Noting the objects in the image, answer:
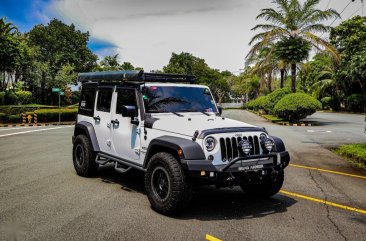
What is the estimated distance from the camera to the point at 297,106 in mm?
26906

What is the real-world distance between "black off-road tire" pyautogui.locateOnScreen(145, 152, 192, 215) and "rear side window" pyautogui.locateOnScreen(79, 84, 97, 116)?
2.91 m

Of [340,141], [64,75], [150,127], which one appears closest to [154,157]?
[150,127]

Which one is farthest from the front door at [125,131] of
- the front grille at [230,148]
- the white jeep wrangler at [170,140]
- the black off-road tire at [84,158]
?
the front grille at [230,148]

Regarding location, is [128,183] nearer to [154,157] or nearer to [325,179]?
[154,157]

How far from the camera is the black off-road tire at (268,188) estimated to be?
6.10m

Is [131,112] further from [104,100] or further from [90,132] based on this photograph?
[90,132]

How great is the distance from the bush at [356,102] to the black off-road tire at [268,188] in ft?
154

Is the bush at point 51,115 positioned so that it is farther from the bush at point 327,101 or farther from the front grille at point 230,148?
the bush at point 327,101

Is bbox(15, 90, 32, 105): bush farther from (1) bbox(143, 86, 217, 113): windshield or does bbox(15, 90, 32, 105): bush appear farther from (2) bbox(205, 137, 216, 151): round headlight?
(2) bbox(205, 137, 216, 151): round headlight

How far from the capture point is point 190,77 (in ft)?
23.8

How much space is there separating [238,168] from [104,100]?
3582mm

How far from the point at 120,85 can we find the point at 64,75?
52294 millimetres

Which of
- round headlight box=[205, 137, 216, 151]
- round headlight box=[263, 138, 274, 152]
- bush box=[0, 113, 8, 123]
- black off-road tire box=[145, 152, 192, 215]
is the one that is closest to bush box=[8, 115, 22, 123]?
bush box=[0, 113, 8, 123]

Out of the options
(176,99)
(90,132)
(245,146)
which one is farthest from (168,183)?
(90,132)
